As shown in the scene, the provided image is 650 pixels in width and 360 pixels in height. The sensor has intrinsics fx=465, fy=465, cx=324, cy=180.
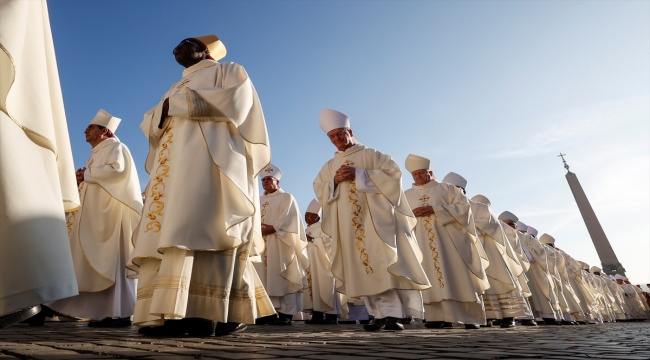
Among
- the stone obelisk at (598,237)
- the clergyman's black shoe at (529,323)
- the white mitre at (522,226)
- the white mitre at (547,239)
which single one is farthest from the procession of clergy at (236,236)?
the stone obelisk at (598,237)

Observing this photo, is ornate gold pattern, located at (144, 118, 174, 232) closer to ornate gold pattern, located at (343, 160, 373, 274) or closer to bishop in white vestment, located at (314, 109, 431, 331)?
bishop in white vestment, located at (314, 109, 431, 331)

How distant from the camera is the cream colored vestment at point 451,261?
728 cm

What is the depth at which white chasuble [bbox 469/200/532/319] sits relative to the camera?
345 inches

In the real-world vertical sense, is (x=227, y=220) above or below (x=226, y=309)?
above

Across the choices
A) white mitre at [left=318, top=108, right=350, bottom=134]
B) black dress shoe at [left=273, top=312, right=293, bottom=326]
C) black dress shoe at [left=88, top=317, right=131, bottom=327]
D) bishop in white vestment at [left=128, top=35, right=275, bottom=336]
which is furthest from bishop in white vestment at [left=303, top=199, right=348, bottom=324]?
bishop in white vestment at [left=128, top=35, right=275, bottom=336]

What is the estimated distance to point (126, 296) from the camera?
234 inches

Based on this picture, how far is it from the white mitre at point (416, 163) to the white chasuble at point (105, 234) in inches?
206

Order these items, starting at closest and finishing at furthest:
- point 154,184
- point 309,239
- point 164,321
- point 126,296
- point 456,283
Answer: point 164,321, point 154,184, point 126,296, point 456,283, point 309,239

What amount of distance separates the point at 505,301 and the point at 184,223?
293 inches

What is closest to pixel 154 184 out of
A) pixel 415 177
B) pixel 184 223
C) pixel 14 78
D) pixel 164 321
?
pixel 184 223

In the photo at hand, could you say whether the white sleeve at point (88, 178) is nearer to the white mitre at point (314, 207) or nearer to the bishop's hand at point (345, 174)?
the bishop's hand at point (345, 174)

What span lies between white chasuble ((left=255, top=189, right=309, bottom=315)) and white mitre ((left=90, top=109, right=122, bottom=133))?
3537mm

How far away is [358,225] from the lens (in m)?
6.09

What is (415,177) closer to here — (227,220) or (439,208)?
(439,208)
